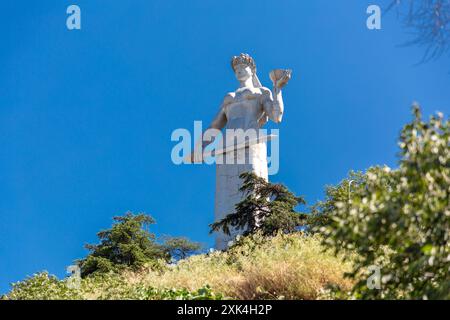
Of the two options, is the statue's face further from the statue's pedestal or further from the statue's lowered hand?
the statue's pedestal

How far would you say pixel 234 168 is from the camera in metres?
17.9

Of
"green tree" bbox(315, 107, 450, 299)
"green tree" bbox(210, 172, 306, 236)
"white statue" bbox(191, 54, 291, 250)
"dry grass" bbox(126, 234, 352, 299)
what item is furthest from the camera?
"white statue" bbox(191, 54, 291, 250)

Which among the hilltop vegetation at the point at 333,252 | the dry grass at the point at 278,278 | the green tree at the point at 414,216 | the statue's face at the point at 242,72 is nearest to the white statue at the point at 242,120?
the statue's face at the point at 242,72

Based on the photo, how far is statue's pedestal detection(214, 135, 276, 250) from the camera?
17578mm

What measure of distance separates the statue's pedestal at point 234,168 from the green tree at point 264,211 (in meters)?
1.44

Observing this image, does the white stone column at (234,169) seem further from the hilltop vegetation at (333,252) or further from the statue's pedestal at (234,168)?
the hilltop vegetation at (333,252)

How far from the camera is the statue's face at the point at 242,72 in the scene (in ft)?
62.8

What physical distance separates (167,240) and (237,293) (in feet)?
52.5

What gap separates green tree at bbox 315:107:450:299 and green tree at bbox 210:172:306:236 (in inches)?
329

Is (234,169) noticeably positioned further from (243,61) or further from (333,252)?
(333,252)

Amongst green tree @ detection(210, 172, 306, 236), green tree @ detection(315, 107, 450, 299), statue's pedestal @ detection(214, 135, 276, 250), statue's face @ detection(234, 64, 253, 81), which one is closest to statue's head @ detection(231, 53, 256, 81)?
statue's face @ detection(234, 64, 253, 81)

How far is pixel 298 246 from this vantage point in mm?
9719
